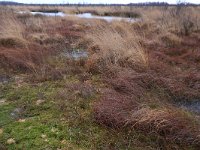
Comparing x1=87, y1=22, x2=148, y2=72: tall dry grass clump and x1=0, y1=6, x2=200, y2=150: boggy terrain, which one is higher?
x1=87, y1=22, x2=148, y2=72: tall dry grass clump

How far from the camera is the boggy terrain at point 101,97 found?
428 cm

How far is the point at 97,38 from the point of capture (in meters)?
9.36

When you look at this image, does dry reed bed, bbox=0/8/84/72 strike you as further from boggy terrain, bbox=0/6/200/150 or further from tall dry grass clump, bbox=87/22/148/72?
tall dry grass clump, bbox=87/22/148/72

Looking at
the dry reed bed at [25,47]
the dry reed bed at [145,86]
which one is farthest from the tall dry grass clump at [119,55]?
the dry reed bed at [25,47]

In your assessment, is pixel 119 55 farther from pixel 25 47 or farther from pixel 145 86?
pixel 25 47

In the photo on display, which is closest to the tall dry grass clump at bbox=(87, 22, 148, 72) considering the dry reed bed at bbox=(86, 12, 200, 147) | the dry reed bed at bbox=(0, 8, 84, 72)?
the dry reed bed at bbox=(86, 12, 200, 147)

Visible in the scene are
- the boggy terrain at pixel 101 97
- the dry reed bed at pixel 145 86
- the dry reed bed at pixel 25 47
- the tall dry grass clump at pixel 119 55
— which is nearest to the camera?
the boggy terrain at pixel 101 97

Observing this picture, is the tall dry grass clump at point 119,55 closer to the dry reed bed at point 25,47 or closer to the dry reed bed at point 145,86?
the dry reed bed at point 145,86

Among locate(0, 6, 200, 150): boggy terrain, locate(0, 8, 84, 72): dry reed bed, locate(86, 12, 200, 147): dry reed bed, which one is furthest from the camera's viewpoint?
locate(0, 8, 84, 72): dry reed bed

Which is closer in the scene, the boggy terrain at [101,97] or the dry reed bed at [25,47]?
the boggy terrain at [101,97]

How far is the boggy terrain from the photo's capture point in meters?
4.28

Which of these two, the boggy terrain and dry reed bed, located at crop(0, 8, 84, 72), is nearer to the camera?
the boggy terrain

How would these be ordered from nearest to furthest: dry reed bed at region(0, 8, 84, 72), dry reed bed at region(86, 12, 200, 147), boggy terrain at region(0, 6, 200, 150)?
boggy terrain at region(0, 6, 200, 150) → dry reed bed at region(86, 12, 200, 147) → dry reed bed at region(0, 8, 84, 72)

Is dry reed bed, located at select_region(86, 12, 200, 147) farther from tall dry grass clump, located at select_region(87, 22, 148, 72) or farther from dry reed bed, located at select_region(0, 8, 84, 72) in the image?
dry reed bed, located at select_region(0, 8, 84, 72)
